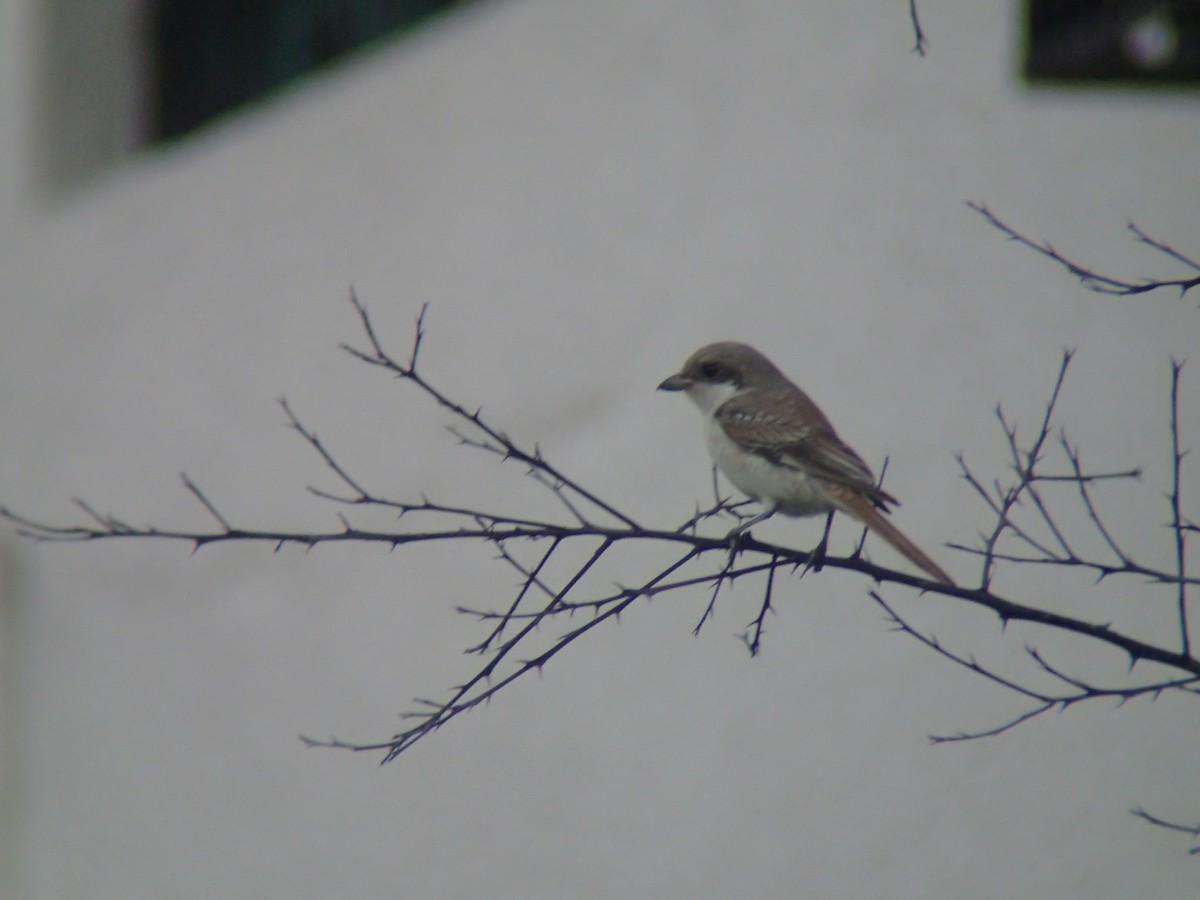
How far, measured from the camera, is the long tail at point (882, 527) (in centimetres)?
267

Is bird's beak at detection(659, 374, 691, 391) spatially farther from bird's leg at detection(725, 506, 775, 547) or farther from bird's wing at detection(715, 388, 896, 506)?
bird's leg at detection(725, 506, 775, 547)

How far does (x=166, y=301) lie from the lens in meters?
7.12

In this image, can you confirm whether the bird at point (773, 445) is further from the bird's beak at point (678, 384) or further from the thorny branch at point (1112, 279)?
the thorny branch at point (1112, 279)

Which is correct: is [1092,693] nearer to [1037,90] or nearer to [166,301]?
[1037,90]

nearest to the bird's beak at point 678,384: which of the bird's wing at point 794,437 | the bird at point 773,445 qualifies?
the bird at point 773,445

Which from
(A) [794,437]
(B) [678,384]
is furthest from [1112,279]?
(B) [678,384]

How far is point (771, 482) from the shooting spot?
133 inches

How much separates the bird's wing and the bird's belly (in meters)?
0.02

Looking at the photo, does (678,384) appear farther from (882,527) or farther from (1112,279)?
(1112,279)

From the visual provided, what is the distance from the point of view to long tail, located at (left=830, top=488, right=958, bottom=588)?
2.67 m

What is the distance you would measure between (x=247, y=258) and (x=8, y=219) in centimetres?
190

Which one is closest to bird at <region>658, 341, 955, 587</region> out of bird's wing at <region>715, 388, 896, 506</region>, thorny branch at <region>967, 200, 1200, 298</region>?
bird's wing at <region>715, 388, 896, 506</region>

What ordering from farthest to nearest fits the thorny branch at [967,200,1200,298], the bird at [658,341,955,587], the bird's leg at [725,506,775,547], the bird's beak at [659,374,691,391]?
1. the bird's beak at [659,374,691,391]
2. the bird at [658,341,955,587]
3. the bird's leg at [725,506,775,547]
4. the thorny branch at [967,200,1200,298]

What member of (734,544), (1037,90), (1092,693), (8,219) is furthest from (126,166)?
(1092,693)
